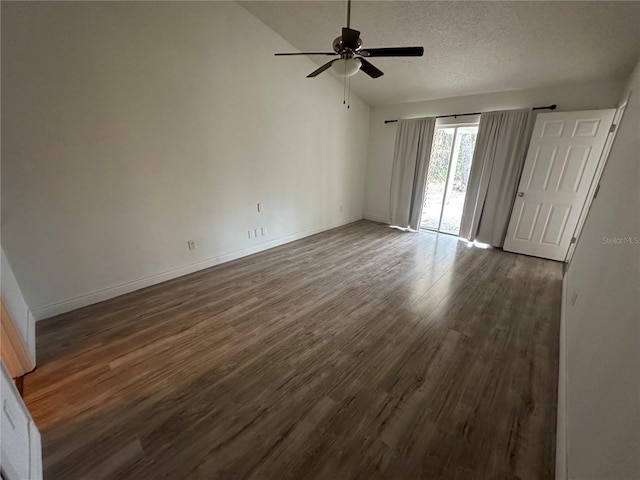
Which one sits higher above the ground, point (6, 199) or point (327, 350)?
point (6, 199)

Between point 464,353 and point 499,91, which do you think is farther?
point 499,91

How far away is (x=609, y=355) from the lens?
3.51 feet

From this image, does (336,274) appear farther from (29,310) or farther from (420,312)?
(29,310)

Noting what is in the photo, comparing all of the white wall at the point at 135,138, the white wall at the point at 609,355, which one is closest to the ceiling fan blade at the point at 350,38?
the white wall at the point at 135,138

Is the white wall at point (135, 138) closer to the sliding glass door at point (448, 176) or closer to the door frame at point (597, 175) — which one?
the sliding glass door at point (448, 176)

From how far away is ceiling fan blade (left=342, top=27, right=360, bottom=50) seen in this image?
175cm

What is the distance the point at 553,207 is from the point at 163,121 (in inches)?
200

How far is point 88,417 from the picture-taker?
54.9 inches

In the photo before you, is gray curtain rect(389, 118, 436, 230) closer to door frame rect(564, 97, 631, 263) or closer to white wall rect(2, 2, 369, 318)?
white wall rect(2, 2, 369, 318)

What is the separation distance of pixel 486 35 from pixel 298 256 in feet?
11.0

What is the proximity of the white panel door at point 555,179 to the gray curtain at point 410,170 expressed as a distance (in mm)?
1494

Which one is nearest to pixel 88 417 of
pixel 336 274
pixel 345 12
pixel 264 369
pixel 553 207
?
pixel 264 369

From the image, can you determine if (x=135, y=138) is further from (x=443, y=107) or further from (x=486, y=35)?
(x=443, y=107)

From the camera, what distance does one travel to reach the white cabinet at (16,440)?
0.89m
